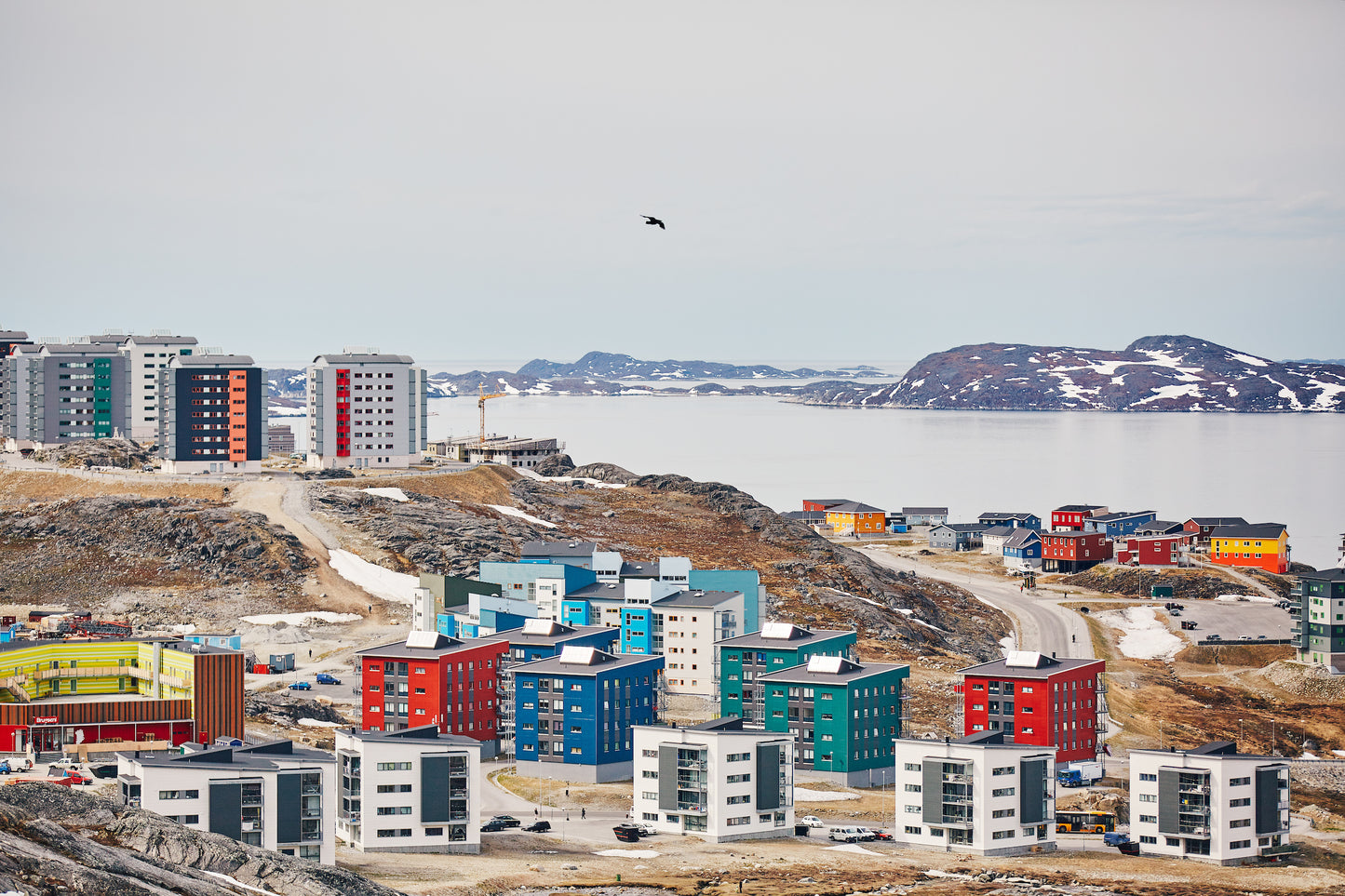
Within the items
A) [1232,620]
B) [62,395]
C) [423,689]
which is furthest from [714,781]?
[62,395]

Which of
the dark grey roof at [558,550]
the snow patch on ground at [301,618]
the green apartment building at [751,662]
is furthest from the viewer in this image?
the snow patch on ground at [301,618]

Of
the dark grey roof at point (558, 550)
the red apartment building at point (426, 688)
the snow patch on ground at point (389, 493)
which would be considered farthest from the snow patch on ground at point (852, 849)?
the snow patch on ground at point (389, 493)

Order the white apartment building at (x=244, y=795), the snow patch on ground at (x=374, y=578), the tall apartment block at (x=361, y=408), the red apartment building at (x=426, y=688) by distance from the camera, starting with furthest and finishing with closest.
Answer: the tall apartment block at (x=361, y=408), the snow patch on ground at (x=374, y=578), the red apartment building at (x=426, y=688), the white apartment building at (x=244, y=795)

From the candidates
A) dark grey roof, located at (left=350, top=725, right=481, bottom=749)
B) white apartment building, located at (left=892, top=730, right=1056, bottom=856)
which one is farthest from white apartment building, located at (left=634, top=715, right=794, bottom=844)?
dark grey roof, located at (left=350, top=725, right=481, bottom=749)

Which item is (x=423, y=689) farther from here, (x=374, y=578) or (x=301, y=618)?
(x=374, y=578)

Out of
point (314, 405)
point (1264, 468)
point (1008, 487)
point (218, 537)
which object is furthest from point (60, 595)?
point (1264, 468)

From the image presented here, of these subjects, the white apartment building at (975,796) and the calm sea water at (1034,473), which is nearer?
the white apartment building at (975,796)

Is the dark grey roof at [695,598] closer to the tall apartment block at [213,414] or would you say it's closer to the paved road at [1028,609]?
the paved road at [1028,609]
